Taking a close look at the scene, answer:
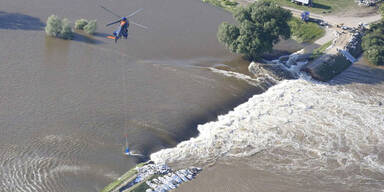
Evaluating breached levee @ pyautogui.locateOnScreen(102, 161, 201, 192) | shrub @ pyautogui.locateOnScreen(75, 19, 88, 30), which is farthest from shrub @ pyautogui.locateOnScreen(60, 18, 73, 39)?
breached levee @ pyautogui.locateOnScreen(102, 161, 201, 192)

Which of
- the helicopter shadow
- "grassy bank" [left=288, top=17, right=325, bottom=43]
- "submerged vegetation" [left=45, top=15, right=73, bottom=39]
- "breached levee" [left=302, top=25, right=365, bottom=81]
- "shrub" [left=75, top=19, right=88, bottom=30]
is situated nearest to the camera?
"breached levee" [left=302, top=25, right=365, bottom=81]

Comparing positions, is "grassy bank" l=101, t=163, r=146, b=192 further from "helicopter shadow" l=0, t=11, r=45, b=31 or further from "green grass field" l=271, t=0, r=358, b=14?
"green grass field" l=271, t=0, r=358, b=14

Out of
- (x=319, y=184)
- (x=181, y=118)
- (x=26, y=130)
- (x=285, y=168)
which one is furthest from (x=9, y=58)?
(x=319, y=184)

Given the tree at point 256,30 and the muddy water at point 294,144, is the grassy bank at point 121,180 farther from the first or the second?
the tree at point 256,30

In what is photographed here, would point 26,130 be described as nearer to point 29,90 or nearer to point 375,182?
point 29,90

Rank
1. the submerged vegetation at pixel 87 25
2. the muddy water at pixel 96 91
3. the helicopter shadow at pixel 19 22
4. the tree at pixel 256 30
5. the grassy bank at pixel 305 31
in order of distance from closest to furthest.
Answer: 1. the muddy water at pixel 96 91
2. the tree at pixel 256 30
3. the submerged vegetation at pixel 87 25
4. the helicopter shadow at pixel 19 22
5. the grassy bank at pixel 305 31

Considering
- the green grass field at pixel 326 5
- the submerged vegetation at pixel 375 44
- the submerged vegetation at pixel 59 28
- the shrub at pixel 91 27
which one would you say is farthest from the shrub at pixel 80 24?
the submerged vegetation at pixel 375 44
